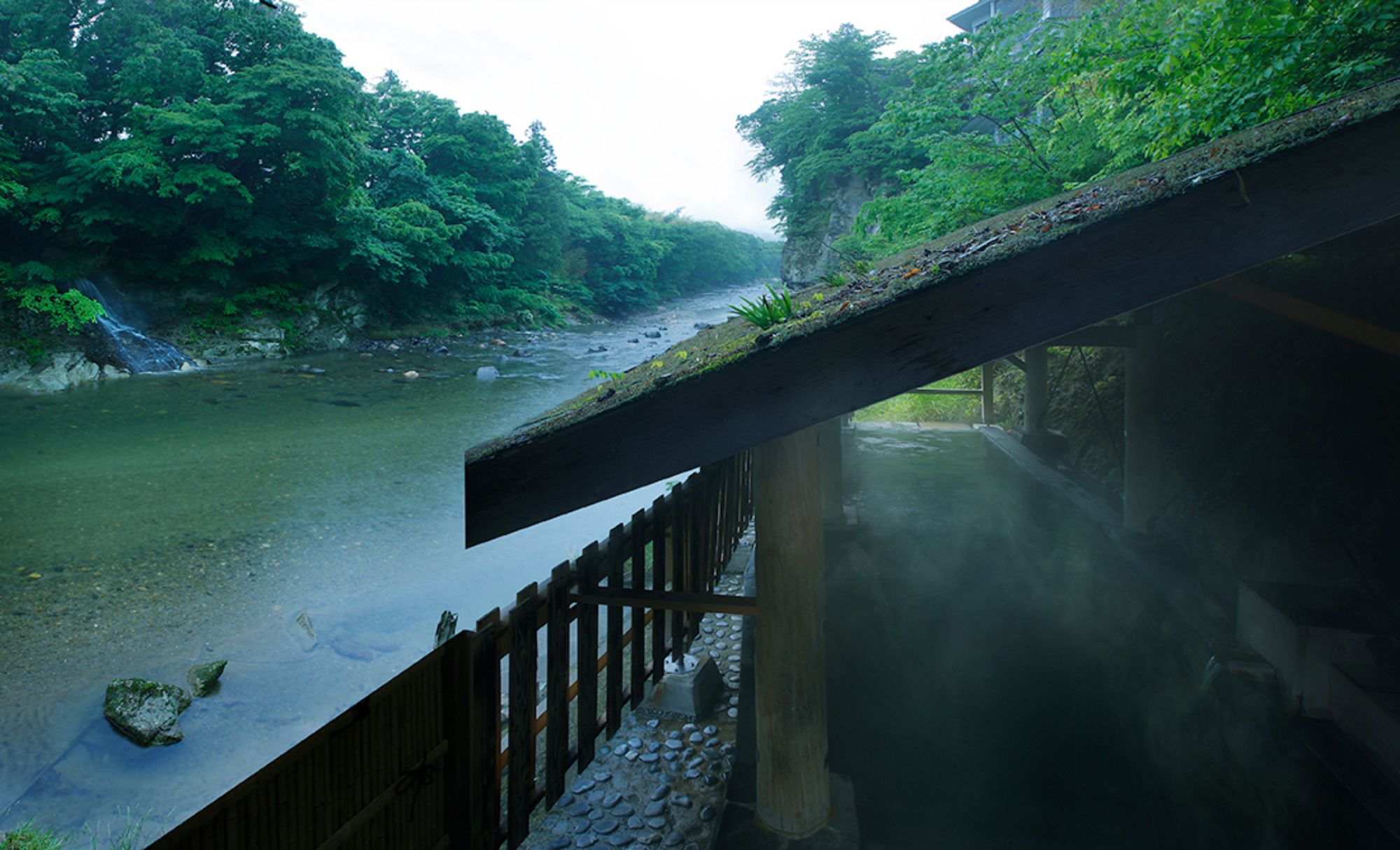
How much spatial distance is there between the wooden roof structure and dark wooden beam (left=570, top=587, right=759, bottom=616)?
1234mm

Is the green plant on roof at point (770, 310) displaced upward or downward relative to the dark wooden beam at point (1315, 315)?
downward

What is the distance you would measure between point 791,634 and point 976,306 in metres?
1.58

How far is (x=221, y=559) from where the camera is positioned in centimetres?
1040

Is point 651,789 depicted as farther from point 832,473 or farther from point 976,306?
point 832,473

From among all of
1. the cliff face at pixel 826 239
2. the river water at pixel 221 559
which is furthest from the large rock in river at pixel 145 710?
the cliff face at pixel 826 239

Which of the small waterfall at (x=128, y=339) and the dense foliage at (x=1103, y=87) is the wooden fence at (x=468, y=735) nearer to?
the dense foliage at (x=1103, y=87)

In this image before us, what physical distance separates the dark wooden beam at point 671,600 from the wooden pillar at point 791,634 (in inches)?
8.4

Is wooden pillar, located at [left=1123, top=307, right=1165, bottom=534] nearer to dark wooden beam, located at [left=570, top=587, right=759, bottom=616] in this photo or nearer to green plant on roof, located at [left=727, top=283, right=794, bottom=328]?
dark wooden beam, located at [left=570, top=587, right=759, bottom=616]

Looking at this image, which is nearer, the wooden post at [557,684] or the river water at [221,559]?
the wooden post at [557,684]

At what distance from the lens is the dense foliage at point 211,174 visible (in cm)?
1831

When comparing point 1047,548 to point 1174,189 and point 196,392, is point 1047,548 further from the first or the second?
point 196,392

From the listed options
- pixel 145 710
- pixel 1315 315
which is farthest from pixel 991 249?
pixel 145 710

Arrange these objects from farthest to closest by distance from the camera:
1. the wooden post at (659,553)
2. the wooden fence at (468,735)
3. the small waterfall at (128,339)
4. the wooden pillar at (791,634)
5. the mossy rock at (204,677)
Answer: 1. the small waterfall at (128,339)
2. the mossy rock at (204,677)
3. the wooden post at (659,553)
4. the wooden pillar at (791,634)
5. the wooden fence at (468,735)

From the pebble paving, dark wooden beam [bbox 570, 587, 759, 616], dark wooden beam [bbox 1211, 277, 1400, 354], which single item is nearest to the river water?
the pebble paving
